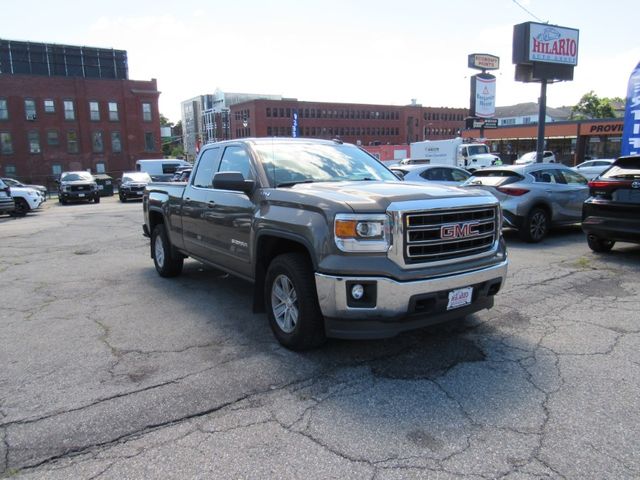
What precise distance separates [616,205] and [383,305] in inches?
229

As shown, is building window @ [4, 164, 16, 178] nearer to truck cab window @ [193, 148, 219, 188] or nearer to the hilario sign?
the hilario sign

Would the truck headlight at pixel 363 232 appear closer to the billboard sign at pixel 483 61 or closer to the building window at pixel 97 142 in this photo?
the billboard sign at pixel 483 61

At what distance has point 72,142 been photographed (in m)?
51.3

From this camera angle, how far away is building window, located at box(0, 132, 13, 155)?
48500 mm

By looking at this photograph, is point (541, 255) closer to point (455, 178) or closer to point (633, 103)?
point (455, 178)

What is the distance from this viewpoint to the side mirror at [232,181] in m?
4.47

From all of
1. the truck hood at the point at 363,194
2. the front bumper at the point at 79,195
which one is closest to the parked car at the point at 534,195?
the truck hood at the point at 363,194

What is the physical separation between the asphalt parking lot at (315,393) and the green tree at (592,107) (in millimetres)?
96493

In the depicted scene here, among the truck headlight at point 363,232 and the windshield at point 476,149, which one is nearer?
the truck headlight at point 363,232

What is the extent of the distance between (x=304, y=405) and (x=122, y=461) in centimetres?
120

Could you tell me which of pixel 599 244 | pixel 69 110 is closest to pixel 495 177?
pixel 599 244

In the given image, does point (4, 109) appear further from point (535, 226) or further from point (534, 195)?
point (535, 226)

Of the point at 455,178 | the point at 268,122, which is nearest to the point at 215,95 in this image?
the point at 268,122

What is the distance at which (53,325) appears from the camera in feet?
17.4
